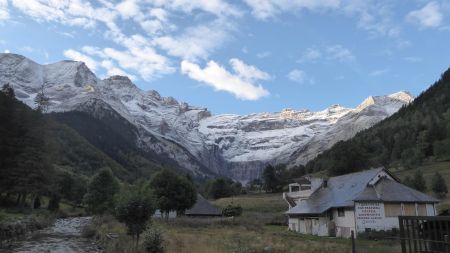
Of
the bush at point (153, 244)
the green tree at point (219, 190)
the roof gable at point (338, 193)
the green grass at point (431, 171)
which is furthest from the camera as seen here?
the green tree at point (219, 190)

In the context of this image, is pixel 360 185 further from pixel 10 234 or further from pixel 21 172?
pixel 21 172

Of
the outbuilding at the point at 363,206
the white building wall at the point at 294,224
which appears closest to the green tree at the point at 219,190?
the white building wall at the point at 294,224

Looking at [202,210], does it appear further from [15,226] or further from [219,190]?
[219,190]

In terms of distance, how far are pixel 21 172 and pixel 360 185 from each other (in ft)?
158

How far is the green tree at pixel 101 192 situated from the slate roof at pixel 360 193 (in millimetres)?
41972

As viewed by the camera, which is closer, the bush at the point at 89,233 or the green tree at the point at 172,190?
the bush at the point at 89,233

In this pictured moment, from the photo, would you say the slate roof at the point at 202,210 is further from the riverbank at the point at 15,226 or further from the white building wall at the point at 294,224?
the riverbank at the point at 15,226

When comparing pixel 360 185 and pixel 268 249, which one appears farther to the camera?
pixel 360 185

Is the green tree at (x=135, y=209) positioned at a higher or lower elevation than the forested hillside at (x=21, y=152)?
lower

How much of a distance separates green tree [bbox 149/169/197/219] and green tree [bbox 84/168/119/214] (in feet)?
34.6

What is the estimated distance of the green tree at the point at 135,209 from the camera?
33.8 m

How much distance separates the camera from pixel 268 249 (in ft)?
107

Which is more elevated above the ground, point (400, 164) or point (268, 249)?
point (400, 164)

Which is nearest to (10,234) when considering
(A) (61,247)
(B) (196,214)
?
(A) (61,247)
